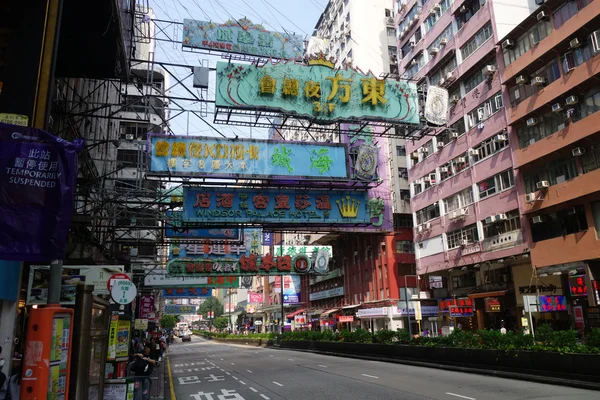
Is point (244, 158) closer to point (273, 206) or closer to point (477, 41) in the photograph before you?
point (273, 206)

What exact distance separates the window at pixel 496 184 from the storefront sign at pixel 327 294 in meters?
30.1

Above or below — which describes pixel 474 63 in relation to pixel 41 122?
above

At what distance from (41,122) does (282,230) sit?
15.9 meters

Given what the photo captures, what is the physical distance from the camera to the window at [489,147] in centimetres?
3049

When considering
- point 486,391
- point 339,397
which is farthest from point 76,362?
point 486,391

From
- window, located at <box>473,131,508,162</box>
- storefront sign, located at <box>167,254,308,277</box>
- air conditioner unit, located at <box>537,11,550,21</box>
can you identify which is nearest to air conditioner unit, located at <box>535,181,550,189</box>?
window, located at <box>473,131,508,162</box>

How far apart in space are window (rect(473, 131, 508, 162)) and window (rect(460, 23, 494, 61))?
6.96m

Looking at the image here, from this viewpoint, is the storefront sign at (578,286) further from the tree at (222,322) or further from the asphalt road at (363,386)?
the tree at (222,322)

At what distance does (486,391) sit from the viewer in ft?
43.9

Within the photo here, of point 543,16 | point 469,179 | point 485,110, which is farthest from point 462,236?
point 543,16

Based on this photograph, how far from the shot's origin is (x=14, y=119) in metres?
7.31

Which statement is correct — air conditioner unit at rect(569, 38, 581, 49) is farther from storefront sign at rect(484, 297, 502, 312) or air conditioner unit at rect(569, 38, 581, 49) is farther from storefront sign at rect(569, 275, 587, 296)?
storefront sign at rect(484, 297, 502, 312)

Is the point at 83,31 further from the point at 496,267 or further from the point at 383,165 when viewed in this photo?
the point at 383,165

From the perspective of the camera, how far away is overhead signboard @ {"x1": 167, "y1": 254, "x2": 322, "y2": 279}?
1238 inches
